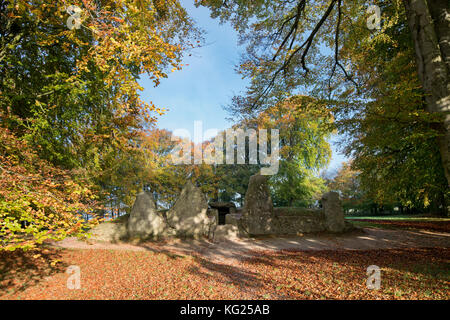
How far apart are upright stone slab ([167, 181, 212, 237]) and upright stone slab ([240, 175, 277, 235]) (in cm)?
193

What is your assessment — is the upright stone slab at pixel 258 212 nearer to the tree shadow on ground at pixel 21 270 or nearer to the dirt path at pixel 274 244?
the dirt path at pixel 274 244

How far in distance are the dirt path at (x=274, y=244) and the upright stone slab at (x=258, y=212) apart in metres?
0.66

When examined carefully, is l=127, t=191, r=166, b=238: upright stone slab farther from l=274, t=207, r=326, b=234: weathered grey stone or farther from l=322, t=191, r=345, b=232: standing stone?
l=322, t=191, r=345, b=232: standing stone

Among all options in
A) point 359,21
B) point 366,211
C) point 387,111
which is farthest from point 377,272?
point 366,211

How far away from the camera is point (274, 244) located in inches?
327

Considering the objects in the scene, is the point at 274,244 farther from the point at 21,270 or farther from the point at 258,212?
the point at 21,270

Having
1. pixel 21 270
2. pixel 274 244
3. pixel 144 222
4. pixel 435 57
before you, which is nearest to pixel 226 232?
pixel 274 244

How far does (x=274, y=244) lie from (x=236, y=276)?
3.97 m

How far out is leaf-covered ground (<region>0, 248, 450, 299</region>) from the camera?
378cm

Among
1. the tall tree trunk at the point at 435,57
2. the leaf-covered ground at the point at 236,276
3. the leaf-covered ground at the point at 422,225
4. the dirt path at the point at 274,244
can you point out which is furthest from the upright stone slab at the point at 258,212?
the leaf-covered ground at the point at 422,225

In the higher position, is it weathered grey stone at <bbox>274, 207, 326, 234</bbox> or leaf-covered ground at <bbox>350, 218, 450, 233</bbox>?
weathered grey stone at <bbox>274, 207, 326, 234</bbox>

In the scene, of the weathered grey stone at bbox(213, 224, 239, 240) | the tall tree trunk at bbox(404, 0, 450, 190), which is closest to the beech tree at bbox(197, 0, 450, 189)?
the tall tree trunk at bbox(404, 0, 450, 190)

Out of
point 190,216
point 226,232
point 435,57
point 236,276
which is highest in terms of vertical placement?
point 435,57

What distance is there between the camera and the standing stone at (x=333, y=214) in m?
10.1
